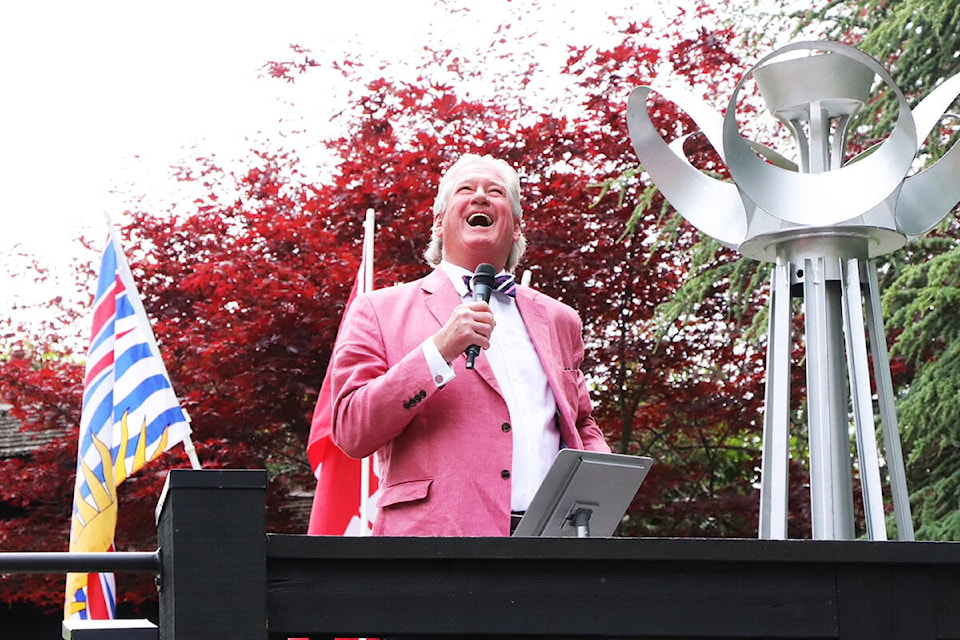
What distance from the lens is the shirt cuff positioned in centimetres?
270

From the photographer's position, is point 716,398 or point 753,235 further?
point 716,398

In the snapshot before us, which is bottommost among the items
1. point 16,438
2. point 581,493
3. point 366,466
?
point 581,493

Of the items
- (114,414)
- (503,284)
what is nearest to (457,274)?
(503,284)

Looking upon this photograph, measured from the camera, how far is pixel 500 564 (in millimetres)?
1984

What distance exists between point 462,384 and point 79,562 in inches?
43.3

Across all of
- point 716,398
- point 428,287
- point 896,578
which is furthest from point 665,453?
point 896,578

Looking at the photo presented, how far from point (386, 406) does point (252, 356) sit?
14.3ft

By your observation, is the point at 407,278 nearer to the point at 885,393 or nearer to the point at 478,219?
the point at 885,393

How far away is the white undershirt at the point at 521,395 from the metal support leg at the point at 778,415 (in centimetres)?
186

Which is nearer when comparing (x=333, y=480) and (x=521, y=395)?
(x=521, y=395)

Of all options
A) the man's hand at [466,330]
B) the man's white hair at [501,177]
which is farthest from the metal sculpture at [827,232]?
the man's hand at [466,330]

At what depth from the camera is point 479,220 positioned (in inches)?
120

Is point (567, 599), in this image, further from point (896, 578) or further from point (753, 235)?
point (753, 235)

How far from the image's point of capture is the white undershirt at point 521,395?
2895mm
